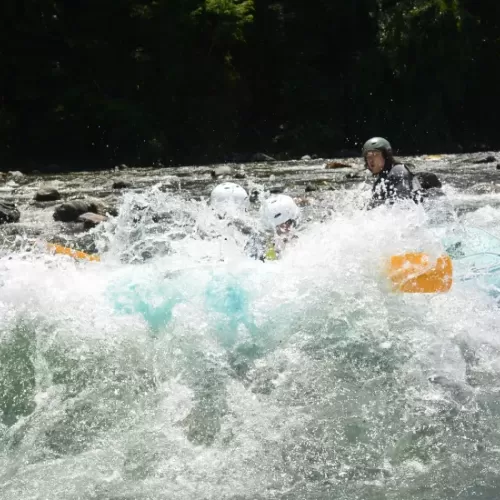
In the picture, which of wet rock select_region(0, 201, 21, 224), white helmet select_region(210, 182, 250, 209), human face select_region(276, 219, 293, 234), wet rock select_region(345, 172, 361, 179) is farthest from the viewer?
wet rock select_region(345, 172, 361, 179)

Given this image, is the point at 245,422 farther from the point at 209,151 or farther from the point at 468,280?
the point at 209,151

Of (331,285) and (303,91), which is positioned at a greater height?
(303,91)

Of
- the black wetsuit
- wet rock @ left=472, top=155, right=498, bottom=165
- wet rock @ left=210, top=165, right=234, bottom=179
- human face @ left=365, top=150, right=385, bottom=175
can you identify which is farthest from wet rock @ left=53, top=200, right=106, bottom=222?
wet rock @ left=472, top=155, right=498, bottom=165

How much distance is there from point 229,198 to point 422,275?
2.06 m

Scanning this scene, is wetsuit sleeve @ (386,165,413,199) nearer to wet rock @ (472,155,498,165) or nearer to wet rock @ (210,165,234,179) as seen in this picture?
wet rock @ (210,165,234,179)

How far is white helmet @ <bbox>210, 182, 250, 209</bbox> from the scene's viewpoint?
21.6 ft

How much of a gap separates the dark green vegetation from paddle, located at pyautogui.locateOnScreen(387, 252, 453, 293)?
53.9 ft

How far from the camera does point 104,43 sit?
2258 centimetres

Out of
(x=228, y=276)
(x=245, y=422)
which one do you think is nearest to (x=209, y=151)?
(x=228, y=276)

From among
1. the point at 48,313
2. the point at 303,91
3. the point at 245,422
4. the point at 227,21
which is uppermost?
the point at 227,21

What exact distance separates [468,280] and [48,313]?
10.1 feet

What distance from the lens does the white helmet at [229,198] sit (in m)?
6.58

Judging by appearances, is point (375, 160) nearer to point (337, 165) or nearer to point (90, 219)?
point (90, 219)

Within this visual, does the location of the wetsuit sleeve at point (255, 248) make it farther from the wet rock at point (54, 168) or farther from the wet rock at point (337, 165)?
the wet rock at point (54, 168)
